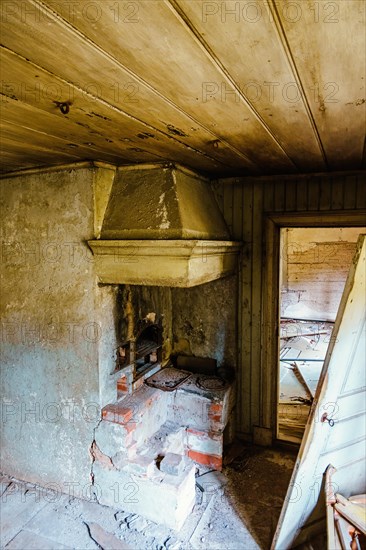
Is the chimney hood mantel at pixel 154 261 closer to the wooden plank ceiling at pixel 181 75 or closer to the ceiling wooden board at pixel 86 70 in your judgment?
the wooden plank ceiling at pixel 181 75

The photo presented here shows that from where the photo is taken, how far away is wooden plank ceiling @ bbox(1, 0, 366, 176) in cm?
89

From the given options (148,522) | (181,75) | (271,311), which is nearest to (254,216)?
(271,311)

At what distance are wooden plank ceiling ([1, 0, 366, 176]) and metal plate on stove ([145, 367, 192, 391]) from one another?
205 cm

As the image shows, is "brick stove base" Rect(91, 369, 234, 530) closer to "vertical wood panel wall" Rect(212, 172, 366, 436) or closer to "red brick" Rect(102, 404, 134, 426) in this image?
"red brick" Rect(102, 404, 134, 426)

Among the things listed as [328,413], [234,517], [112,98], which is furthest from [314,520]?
[112,98]

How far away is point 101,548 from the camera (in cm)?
235

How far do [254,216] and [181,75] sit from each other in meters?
2.27

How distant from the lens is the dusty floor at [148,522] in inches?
95.0

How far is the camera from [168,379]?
336 cm

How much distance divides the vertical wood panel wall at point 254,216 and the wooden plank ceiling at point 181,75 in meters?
0.97

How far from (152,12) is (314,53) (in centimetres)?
53

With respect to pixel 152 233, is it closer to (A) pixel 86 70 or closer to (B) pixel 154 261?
(B) pixel 154 261

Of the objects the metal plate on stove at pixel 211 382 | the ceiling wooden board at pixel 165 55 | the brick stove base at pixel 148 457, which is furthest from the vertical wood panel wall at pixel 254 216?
the ceiling wooden board at pixel 165 55

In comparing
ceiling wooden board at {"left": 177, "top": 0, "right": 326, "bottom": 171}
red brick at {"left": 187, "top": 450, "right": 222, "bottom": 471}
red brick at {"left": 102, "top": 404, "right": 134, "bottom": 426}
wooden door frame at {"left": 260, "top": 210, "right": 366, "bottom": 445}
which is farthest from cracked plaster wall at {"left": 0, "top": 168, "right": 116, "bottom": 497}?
wooden door frame at {"left": 260, "top": 210, "right": 366, "bottom": 445}
